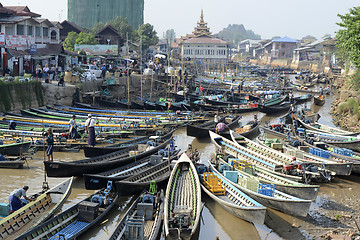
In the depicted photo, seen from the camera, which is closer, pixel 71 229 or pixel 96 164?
pixel 71 229

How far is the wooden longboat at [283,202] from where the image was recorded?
12.8m

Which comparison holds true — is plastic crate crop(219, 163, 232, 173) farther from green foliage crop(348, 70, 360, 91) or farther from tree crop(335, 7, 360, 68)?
green foliage crop(348, 70, 360, 91)

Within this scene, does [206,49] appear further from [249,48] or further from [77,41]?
[249,48]

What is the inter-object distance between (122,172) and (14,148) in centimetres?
585

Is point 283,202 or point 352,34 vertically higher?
point 352,34

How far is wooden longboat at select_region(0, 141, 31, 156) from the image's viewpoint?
18453 mm

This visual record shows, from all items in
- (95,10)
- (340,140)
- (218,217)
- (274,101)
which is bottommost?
(218,217)

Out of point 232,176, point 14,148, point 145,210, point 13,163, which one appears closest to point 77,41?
point 14,148

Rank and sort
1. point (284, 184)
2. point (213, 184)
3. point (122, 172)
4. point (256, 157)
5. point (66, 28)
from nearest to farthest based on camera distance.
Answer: point (213, 184), point (284, 184), point (122, 172), point (256, 157), point (66, 28)

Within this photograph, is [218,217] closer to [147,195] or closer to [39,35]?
[147,195]

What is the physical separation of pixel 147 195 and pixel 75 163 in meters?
4.10

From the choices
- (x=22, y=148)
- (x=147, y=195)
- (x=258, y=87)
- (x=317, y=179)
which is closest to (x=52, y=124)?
(x=22, y=148)

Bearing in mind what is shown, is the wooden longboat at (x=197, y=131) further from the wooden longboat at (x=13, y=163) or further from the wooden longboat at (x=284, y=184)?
the wooden longboat at (x=13, y=163)

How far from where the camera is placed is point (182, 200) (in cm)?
1311
